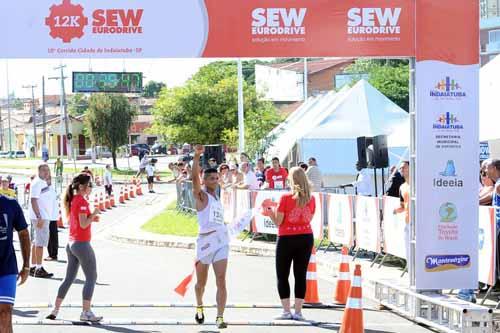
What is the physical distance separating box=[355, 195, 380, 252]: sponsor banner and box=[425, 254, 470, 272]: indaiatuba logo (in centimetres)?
474

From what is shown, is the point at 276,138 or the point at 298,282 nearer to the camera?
the point at 298,282

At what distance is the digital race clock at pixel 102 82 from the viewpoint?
38969 mm

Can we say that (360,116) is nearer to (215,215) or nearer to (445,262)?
(445,262)

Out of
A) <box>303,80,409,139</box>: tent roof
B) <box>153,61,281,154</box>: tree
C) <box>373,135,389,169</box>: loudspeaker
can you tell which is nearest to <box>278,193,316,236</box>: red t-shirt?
<box>373,135,389,169</box>: loudspeaker

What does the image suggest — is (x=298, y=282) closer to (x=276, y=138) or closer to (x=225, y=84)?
(x=276, y=138)

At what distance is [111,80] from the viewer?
128ft

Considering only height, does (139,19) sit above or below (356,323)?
above

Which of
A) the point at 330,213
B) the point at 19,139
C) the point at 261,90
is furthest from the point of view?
the point at 19,139

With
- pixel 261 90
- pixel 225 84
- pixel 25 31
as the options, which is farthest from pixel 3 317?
pixel 261 90

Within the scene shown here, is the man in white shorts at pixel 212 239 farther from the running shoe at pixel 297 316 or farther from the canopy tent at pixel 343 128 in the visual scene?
the canopy tent at pixel 343 128

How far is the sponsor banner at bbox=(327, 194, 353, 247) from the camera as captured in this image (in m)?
17.5

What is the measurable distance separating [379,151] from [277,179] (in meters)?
2.52

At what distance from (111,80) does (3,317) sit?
105 feet

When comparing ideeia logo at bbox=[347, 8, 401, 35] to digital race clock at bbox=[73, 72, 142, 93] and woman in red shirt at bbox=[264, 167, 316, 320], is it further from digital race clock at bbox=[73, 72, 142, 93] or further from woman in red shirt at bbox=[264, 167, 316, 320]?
digital race clock at bbox=[73, 72, 142, 93]
